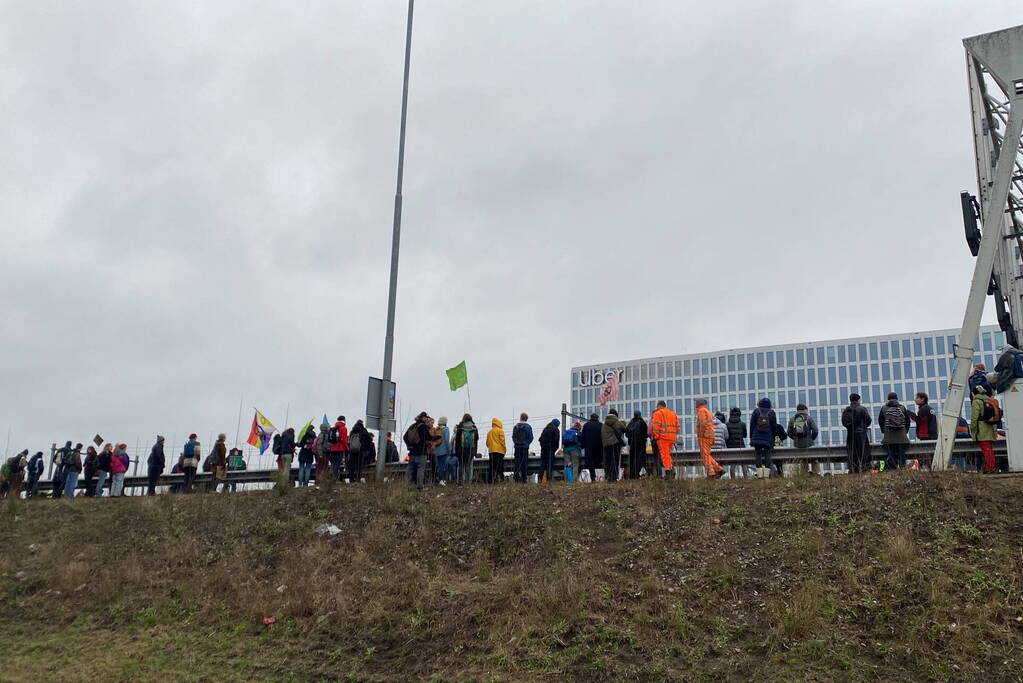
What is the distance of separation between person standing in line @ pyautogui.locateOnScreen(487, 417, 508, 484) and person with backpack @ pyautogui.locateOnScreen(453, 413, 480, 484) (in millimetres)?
445

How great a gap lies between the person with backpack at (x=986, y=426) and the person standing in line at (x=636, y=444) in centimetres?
582

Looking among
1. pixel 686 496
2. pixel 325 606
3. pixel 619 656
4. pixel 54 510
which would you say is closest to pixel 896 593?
pixel 619 656

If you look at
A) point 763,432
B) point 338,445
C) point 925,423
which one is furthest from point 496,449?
point 925,423

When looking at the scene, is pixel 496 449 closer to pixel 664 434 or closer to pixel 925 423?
pixel 664 434

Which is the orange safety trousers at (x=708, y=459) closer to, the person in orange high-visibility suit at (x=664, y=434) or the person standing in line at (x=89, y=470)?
the person in orange high-visibility suit at (x=664, y=434)

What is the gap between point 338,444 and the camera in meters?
20.6

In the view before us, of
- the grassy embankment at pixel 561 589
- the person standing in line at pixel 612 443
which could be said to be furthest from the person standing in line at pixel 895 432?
the person standing in line at pixel 612 443

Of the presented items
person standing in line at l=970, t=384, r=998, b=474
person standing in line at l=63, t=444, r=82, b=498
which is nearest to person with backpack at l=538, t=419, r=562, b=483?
person standing in line at l=970, t=384, r=998, b=474

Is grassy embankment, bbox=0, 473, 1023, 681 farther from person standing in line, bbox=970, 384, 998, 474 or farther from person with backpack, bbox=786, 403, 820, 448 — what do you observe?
person with backpack, bbox=786, 403, 820, 448

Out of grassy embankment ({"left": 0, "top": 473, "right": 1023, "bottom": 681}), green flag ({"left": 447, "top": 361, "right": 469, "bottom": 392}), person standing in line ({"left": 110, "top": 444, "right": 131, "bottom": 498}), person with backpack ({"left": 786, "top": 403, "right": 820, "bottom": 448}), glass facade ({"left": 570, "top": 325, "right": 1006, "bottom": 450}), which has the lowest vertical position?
grassy embankment ({"left": 0, "top": 473, "right": 1023, "bottom": 681})

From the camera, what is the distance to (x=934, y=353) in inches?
4633

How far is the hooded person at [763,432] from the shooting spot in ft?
57.3

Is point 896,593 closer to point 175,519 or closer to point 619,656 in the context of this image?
point 619,656

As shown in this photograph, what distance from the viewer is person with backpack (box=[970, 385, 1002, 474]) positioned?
50.3 feet
